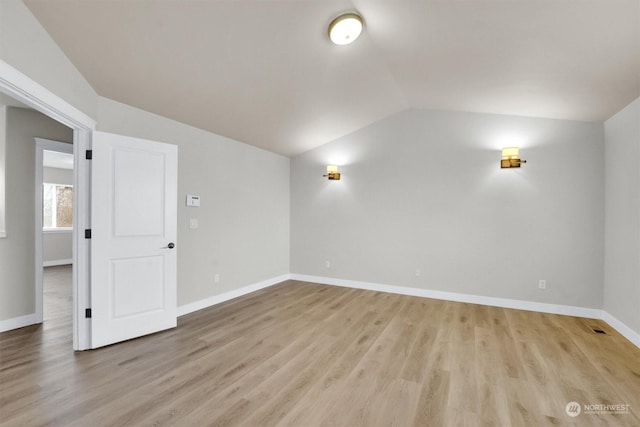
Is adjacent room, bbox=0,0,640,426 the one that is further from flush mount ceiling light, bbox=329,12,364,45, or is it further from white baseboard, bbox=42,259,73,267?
white baseboard, bbox=42,259,73,267

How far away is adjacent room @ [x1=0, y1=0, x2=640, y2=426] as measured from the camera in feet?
6.62

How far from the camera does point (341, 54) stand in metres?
2.89

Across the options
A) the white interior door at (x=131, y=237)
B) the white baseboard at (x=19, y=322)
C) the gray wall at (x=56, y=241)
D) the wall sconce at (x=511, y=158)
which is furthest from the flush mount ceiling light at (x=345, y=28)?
the gray wall at (x=56, y=241)

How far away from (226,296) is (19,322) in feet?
7.45

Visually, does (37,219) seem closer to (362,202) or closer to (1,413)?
(1,413)

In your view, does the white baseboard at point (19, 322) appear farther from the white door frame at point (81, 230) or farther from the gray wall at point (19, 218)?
the white door frame at point (81, 230)

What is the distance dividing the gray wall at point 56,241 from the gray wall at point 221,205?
5.77 m

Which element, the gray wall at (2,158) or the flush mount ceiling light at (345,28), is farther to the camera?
the gray wall at (2,158)

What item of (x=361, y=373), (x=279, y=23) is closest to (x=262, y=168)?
(x=279, y=23)

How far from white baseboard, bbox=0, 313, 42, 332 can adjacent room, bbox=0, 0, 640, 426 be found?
5cm

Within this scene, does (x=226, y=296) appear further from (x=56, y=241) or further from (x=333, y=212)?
(x=56, y=241)

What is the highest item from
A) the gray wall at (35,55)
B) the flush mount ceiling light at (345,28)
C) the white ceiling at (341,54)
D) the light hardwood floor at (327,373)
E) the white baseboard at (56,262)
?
the flush mount ceiling light at (345,28)

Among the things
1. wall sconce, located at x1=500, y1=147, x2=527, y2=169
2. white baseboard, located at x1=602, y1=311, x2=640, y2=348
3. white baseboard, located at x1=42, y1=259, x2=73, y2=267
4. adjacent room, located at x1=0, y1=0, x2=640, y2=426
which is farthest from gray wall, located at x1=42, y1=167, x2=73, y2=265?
white baseboard, located at x1=602, y1=311, x2=640, y2=348

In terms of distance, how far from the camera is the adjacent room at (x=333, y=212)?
2018mm
